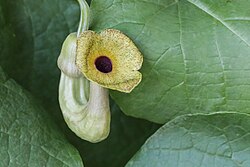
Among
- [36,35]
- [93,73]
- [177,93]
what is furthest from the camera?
[36,35]

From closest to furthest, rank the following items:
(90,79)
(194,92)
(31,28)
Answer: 1. (90,79)
2. (194,92)
3. (31,28)

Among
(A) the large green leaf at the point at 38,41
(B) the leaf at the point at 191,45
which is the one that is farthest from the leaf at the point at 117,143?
(B) the leaf at the point at 191,45

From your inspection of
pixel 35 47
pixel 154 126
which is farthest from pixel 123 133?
pixel 35 47

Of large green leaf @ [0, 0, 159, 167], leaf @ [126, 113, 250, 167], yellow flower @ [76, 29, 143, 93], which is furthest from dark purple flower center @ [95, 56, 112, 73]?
large green leaf @ [0, 0, 159, 167]

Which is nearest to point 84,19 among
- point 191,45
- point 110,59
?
point 110,59

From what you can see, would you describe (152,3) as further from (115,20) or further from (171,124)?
(171,124)

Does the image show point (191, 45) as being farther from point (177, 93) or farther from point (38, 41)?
point (38, 41)

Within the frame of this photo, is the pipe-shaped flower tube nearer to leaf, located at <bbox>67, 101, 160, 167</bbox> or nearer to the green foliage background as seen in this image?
the green foliage background
